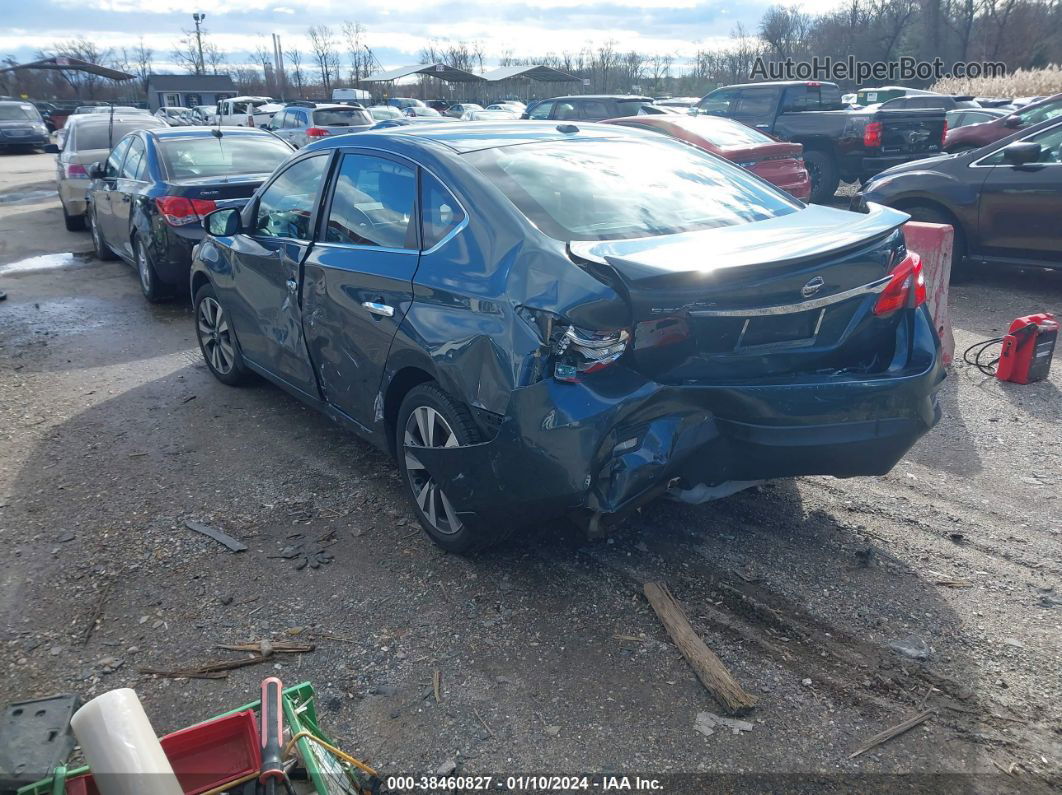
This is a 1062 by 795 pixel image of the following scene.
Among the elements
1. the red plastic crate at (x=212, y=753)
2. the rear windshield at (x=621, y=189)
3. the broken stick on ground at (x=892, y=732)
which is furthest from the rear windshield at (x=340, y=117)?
the broken stick on ground at (x=892, y=732)

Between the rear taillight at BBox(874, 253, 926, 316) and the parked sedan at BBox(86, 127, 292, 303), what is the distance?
627 centimetres

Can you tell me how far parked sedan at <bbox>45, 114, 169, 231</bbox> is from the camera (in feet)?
43.1

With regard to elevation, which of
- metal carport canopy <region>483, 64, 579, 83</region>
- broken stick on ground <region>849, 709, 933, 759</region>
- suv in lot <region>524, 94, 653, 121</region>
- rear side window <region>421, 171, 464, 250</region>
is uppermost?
metal carport canopy <region>483, 64, 579, 83</region>

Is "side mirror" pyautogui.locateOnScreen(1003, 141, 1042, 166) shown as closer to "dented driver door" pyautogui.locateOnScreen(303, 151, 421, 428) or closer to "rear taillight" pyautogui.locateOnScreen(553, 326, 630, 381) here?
"dented driver door" pyautogui.locateOnScreen(303, 151, 421, 428)

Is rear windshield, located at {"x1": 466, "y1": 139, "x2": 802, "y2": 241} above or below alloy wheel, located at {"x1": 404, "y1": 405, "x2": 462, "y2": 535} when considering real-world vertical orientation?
above

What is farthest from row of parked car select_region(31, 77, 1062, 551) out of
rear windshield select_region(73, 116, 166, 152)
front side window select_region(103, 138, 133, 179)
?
rear windshield select_region(73, 116, 166, 152)

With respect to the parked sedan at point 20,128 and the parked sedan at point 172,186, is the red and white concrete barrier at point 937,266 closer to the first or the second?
the parked sedan at point 172,186

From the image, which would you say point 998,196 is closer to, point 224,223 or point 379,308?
point 379,308

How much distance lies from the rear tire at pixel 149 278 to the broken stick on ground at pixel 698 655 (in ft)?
22.2

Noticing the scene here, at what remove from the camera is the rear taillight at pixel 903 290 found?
136 inches

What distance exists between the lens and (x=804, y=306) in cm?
323

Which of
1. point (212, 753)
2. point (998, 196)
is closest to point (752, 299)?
point (212, 753)

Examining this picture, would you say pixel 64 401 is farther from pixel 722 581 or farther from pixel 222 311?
pixel 722 581

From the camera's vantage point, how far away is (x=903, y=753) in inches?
104
